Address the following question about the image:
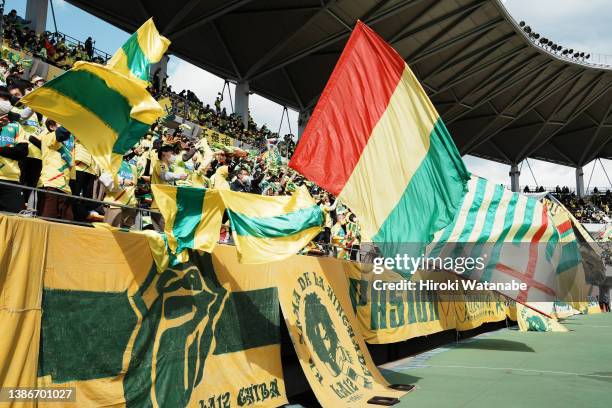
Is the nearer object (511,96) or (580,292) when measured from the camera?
(580,292)

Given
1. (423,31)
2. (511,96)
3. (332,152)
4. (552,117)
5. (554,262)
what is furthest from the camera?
(552,117)

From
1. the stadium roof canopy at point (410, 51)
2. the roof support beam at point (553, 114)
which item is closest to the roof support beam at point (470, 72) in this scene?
the stadium roof canopy at point (410, 51)

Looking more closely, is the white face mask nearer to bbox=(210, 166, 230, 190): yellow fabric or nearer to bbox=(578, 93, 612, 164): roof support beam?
bbox=(210, 166, 230, 190): yellow fabric

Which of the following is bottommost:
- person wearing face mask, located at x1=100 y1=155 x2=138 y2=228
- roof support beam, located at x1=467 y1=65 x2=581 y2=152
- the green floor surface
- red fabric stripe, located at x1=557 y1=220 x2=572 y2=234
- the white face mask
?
the green floor surface

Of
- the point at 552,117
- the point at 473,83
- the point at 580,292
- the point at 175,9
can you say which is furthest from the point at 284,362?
the point at 552,117

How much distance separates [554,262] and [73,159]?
9.46 metres

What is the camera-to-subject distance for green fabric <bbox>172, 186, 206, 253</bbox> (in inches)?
220

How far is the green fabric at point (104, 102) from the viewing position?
4812 mm

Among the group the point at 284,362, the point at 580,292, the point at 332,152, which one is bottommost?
the point at 284,362

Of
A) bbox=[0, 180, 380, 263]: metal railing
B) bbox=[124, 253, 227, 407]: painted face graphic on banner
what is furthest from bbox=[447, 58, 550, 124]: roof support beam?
bbox=[124, 253, 227, 407]: painted face graphic on banner

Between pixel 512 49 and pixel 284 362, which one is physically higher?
pixel 512 49

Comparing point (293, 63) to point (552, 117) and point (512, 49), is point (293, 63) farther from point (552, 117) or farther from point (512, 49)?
point (552, 117)

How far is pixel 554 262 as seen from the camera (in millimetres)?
11805

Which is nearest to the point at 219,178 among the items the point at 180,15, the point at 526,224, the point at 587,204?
the point at 526,224
